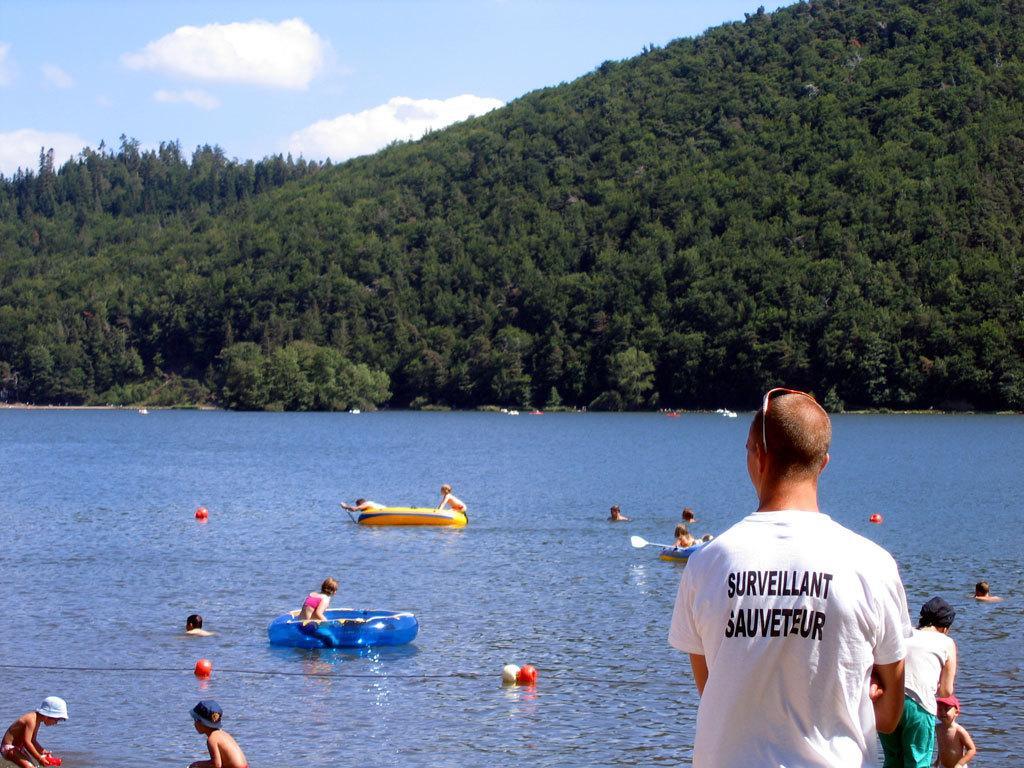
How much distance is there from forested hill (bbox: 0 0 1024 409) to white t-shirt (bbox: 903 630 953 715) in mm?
121131

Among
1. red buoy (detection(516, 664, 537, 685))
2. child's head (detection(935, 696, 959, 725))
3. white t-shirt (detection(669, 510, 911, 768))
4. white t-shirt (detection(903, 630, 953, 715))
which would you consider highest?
white t-shirt (detection(669, 510, 911, 768))

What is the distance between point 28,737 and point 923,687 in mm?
8998

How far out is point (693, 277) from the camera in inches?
6097

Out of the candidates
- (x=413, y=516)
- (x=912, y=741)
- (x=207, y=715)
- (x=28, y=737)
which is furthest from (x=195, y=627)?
(x=413, y=516)

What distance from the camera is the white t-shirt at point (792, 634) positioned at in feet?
13.6

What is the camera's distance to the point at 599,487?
5581cm

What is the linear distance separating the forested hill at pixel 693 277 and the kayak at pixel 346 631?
368ft

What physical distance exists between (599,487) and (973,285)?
297 feet

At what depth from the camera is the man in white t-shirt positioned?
163 inches

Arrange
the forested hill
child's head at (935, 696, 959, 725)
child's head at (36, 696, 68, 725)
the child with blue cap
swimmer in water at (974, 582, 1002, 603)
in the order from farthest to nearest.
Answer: the forested hill, swimmer in water at (974, 582, 1002, 603), child's head at (36, 696, 68, 725), the child with blue cap, child's head at (935, 696, 959, 725)

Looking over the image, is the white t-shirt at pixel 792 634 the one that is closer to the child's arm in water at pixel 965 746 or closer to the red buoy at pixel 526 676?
the child's arm in water at pixel 965 746

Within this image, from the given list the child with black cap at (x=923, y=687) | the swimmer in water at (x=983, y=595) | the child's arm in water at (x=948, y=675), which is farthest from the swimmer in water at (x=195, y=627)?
the child with black cap at (x=923, y=687)

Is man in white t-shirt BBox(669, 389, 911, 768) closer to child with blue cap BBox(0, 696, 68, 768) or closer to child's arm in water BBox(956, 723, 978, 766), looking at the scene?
child's arm in water BBox(956, 723, 978, 766)

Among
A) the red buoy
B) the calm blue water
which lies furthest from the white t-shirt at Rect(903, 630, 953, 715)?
the red buoy
